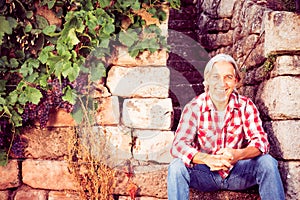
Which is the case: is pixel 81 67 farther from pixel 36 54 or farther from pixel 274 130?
pixel 274 130

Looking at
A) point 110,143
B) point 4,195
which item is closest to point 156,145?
point 110,143

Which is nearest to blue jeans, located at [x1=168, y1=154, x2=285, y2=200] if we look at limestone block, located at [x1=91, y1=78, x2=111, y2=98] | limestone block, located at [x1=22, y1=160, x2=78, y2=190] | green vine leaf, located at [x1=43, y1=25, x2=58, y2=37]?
limestone block, located at [x1=91, y1=78, x2=111, y2=98]

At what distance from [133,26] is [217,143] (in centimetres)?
123

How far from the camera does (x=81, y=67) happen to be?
11.9ft

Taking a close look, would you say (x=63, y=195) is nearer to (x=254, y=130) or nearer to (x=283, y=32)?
(x=254, y=130)

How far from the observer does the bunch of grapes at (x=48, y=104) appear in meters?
3.63

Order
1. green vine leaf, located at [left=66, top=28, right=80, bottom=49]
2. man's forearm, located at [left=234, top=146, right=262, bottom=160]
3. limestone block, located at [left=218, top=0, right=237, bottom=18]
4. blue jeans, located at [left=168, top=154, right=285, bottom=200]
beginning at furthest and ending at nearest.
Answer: limestone block, located at [left=218, top=0, right=237, bottom=18] → green vine leaf, located at [left=66, top=28, right=80, bottom=49] → man's forearm, located at [left=234, top=146, right=262, bottom=160] → blue jeans, located at [left=168, top=154, right=285, bottom=200]

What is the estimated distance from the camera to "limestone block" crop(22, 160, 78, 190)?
370 centimetres

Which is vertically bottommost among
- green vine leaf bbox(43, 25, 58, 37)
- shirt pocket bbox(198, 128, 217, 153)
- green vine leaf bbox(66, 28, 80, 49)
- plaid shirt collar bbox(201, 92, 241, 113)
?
shirt pocket bbox(198, 128, 217, 153)

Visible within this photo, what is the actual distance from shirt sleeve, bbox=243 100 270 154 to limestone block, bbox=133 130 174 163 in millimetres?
693

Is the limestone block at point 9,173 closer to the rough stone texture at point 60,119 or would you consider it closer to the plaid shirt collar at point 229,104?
the rough stone texture at point 60,119

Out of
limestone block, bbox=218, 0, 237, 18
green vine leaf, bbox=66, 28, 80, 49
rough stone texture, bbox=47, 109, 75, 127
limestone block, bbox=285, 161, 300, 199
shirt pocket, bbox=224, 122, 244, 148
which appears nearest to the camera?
limestone block, bbox=285, 161, 300, 199

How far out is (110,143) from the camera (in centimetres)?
366

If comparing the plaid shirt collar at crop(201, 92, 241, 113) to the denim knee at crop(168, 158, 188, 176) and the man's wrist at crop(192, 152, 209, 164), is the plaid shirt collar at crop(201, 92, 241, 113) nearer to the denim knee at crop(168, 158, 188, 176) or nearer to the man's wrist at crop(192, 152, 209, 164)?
the man's wrist at crop(192, 152, 209, 164)
